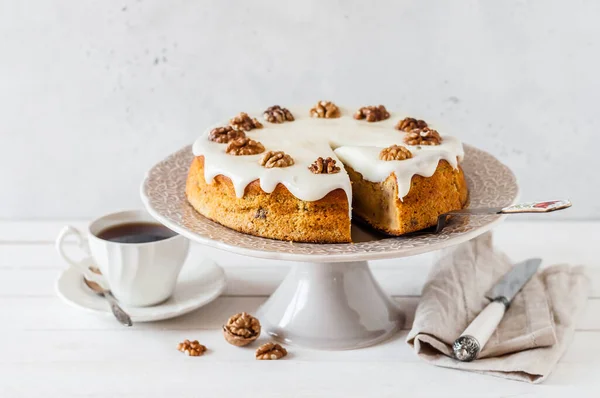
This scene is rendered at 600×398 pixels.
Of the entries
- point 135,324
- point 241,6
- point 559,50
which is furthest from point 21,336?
point 559,50

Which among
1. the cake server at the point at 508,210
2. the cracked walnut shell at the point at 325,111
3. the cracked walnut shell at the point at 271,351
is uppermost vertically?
the cracked walnut shell at the point at 325,111

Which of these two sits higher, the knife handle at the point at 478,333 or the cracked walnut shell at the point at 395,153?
the cracked walnut shell at the point at 395,153

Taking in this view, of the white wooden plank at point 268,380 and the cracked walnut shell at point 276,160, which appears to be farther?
the cracked walnut shell at point 276,160

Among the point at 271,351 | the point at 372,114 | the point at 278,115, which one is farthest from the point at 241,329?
the point at 372,114

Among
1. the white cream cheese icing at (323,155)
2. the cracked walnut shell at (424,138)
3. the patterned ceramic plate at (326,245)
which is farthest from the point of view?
the cracked walnut shell at (424,138)

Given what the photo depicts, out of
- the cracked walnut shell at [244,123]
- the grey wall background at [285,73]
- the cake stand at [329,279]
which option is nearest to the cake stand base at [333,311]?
the cake stand at [329,279]

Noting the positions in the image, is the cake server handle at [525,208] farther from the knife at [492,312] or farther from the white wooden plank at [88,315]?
the white wooden plank at [88,315]

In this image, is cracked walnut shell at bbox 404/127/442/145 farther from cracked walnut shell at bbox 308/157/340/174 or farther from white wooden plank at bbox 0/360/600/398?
white wooden plank at bbox 0/360/600/398
